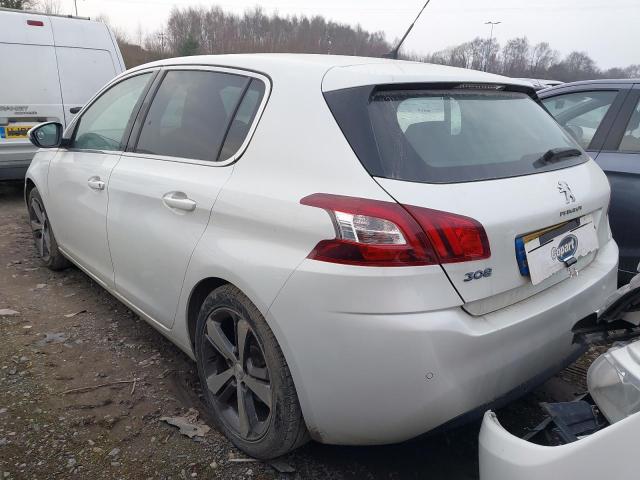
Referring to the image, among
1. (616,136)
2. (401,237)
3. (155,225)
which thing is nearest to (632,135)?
(616,136)

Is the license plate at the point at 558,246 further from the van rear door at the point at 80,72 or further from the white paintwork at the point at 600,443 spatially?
the van rear door at the point at 80,72

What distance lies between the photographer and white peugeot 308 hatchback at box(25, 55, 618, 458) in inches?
65.8

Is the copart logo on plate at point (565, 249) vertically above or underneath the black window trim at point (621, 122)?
underneath

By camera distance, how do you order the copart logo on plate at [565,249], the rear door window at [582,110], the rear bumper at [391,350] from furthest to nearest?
the rear door window at [582,110] → the copart logo on plate at [565,249] → the rear bumper at [391,350]

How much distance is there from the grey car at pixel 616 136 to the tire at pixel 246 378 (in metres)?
2.45

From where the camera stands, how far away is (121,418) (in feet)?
8.25

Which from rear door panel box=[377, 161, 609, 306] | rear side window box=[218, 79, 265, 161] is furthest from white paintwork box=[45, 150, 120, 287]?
rear door panel box=[377, 161, 609, 306]

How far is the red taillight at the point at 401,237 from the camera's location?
5.44 feet

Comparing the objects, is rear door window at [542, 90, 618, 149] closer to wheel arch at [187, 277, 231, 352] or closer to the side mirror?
wheel arch at [187, 277, 231, 352]

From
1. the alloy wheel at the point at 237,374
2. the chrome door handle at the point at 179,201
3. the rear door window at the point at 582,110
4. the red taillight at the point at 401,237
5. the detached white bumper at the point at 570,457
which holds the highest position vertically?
the rear door window at the point at 582,110

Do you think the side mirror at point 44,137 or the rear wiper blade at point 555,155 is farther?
the side mirror at point 44,137

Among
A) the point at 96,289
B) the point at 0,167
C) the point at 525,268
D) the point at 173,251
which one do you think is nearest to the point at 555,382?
the point at 525,268

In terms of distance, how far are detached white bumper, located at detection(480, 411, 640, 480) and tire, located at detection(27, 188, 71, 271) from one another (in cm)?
368

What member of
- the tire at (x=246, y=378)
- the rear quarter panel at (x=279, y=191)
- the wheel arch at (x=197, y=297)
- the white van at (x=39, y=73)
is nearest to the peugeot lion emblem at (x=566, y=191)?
the rear quarter panel at (x=279, y=191)
